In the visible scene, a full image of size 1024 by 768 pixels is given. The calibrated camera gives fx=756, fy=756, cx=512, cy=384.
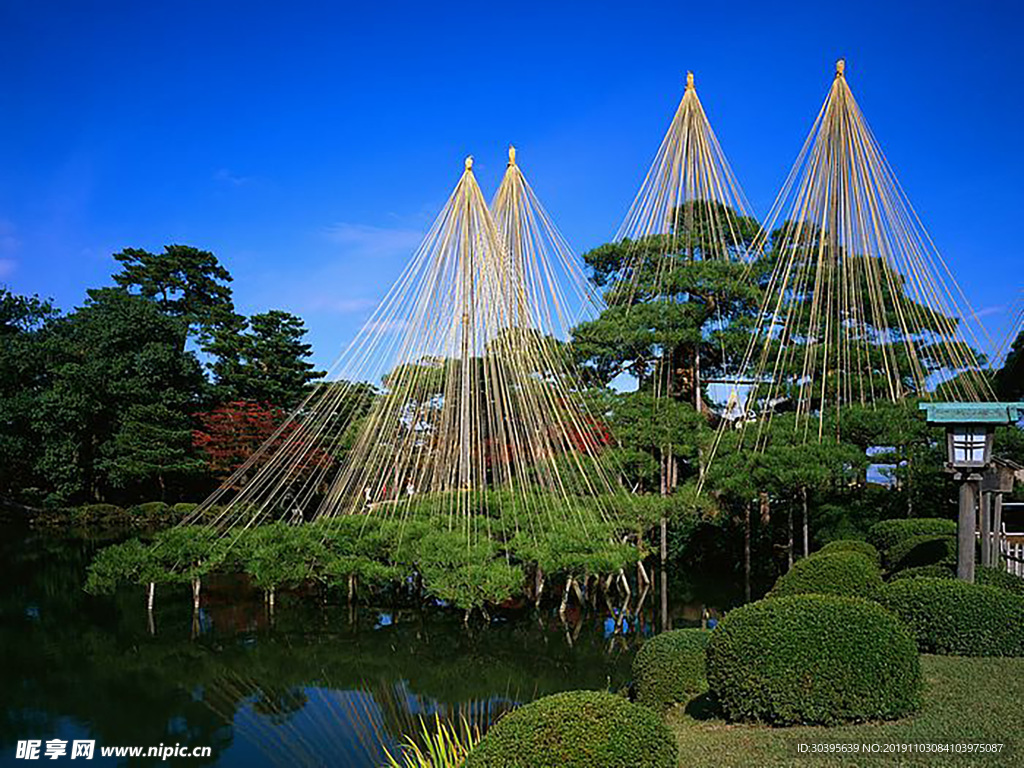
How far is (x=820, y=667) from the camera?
13.9 feet

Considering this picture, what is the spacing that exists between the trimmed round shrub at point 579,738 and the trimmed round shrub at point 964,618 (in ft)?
9.44

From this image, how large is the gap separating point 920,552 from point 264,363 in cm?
1894

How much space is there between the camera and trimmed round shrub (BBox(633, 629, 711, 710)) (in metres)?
5.52

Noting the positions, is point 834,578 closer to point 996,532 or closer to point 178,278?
point 996,532

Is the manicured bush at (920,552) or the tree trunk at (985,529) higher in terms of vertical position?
the tree trunk at (985,529)

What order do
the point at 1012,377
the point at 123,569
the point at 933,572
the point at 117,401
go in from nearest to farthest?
the point at 933,572 < the point at 123,569 < the point at 1012,377 < the point at 117,401

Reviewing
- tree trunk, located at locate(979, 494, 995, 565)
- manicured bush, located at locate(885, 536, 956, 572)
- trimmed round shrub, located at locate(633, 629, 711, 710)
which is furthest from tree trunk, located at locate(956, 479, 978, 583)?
trimmed round shrub, located at locate(633, 629, 711, 710)

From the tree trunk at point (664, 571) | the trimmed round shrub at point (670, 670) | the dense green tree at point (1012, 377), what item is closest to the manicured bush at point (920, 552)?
the tree trunk at point (664, 571)

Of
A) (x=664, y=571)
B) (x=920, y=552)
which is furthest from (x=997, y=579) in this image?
(x=664, y=571)

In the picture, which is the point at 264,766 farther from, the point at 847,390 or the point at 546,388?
the point at 847,390

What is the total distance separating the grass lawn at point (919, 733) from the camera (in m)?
3.66

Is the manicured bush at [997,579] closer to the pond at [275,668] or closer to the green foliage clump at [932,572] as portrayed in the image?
the green foliage clump at [932,572]

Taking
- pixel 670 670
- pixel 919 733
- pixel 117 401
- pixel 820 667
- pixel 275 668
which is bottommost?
pixel 275 668

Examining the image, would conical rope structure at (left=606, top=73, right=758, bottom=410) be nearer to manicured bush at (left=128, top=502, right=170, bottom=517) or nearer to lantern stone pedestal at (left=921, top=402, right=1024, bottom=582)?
lantern stone pedestal at (left=921, top=402, right=1024, bottom=582)
